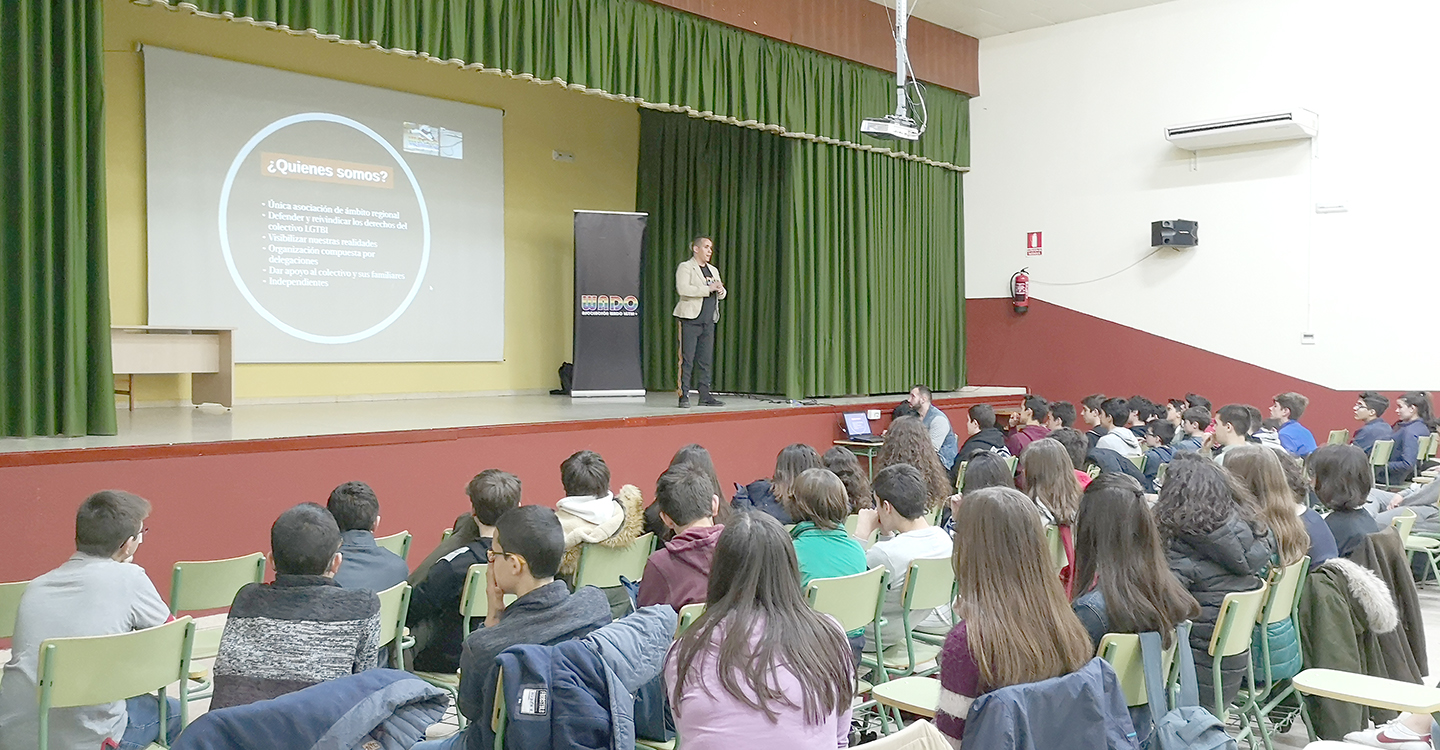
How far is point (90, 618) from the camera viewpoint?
2.55 m

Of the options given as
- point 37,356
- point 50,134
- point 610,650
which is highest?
point 50,134

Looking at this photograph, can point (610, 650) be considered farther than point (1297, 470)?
No

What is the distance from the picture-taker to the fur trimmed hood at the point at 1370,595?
2.96 meters

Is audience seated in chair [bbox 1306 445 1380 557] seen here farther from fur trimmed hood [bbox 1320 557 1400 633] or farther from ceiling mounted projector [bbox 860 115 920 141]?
ceiling mounted projector [bbox 860 115 920 141]

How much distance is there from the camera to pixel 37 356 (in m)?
4.95

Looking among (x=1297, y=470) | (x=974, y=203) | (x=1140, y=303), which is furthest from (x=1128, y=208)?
(x=1297, y=470)

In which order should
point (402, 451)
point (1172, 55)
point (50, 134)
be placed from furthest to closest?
point (1172, 55), point (402, 451), point (50, 134)

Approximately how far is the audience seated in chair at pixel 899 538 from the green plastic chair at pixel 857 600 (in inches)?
4.4

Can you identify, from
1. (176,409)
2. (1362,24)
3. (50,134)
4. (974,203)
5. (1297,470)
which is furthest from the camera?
(974,203)

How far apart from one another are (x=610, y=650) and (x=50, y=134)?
4.47m

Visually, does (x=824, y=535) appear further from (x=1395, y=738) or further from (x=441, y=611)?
(x=1395, y=738)

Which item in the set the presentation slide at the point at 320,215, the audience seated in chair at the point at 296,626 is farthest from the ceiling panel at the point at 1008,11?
the audience seated in chair at the point at 296,626

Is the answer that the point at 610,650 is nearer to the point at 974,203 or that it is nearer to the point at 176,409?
the point at 176,409

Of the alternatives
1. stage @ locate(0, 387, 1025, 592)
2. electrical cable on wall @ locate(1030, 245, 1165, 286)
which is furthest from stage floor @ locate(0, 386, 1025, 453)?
electrical cable on wall @ locate(1030, 245, 1165, 286)
